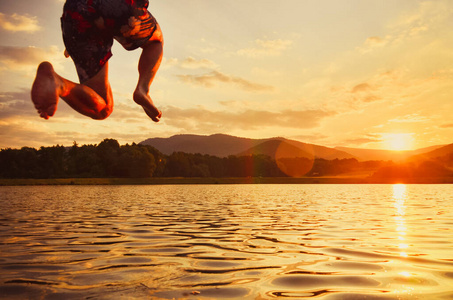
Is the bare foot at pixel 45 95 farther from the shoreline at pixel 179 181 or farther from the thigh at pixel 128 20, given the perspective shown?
the shoreline at pixel 179 181

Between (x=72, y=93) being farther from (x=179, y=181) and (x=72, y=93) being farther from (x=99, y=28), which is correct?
(x=179, y=181)

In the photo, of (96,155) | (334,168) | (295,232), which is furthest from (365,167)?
(295,232)

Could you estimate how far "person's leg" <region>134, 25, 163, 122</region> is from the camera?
461cm

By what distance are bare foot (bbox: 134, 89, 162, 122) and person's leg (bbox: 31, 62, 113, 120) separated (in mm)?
405

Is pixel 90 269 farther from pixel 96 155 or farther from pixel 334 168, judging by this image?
pixel 334 168

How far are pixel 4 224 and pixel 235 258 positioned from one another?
11.3 metres

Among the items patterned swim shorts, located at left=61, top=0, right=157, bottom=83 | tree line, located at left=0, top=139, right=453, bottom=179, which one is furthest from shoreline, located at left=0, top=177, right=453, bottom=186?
patterned swim shorts, located at left=61, top=0, right=157, bottom=83

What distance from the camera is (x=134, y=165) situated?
12181cm

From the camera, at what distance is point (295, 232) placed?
478 inches

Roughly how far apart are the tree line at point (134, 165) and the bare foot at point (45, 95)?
120 metres

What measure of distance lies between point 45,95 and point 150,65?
134 cm

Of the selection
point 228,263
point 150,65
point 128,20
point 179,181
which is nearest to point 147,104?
point 150,65

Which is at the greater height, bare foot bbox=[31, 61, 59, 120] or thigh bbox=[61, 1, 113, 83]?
thigh bbox=[61, 1, 113, 83]

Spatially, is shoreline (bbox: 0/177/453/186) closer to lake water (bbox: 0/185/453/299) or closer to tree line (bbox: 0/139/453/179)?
tree line (bbox: 0/139/453/179)
